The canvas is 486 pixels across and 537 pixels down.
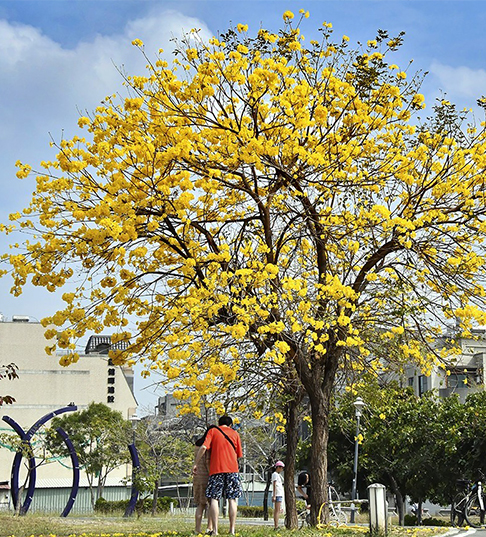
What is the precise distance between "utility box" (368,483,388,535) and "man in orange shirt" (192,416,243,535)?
1687 millimetres

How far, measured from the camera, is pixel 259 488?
5650 centimetres

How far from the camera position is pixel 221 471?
9.31 metres

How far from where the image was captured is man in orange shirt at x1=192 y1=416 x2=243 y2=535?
9.29 metres

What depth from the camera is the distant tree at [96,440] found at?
38.0 meters

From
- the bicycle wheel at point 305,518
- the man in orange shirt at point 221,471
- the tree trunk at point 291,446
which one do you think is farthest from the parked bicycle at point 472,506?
the man in orange shirt at point 221,471

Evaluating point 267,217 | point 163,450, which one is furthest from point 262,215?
point 163,450

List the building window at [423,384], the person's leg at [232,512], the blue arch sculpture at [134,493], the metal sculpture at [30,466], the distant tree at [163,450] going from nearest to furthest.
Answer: the person's leg at [232,512] < the metal sculpture at [30,466] < the blue arch sculpture at [134,493] < the distant tree at [163,450] < the building window at [423,384]

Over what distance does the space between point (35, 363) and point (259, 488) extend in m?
18.2

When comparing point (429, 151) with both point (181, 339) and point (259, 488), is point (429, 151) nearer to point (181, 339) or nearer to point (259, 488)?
point (181, 339)

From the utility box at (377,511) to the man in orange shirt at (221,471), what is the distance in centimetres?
169

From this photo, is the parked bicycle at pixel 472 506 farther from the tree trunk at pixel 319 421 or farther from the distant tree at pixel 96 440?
the distant tree at pixel 96 440

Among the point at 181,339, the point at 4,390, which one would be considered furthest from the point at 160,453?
the point at 181,339

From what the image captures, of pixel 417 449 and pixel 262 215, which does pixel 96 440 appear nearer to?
pixel 417 449

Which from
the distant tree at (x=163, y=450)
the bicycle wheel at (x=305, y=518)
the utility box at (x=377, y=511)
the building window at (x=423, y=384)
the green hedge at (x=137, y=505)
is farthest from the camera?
the building window at (x=423, y=384)
